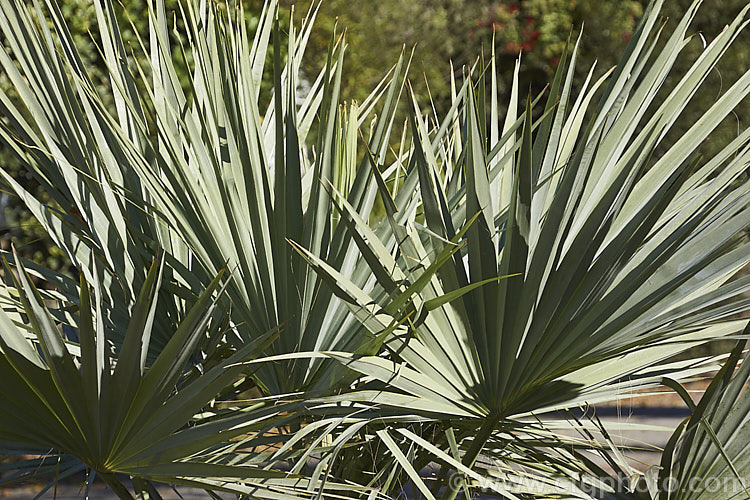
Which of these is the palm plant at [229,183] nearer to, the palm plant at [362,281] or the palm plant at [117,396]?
the palm plant at [362,281]

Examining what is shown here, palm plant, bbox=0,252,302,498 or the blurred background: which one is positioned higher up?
the blurred background

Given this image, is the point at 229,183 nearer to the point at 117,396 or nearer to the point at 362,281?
the point at 362,281

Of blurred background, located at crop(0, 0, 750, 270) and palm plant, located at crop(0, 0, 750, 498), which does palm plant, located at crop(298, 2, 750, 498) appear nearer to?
palm plant, located at crop(0, 0, 750, 498)

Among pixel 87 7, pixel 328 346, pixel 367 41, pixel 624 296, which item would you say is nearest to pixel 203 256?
pixel 328 346

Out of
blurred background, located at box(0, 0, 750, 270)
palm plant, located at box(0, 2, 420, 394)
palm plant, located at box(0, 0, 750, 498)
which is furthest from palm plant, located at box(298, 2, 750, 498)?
blurred background, located at box(0, 0, 750, 270)

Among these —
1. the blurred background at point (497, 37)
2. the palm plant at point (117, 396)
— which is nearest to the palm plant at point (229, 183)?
the palm plant at point (117, 396)

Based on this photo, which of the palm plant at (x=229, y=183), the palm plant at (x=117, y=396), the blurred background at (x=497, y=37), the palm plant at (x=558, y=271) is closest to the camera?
the palm plant at (x=117, y=396)

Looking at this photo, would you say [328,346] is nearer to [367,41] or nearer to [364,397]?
[364,397]

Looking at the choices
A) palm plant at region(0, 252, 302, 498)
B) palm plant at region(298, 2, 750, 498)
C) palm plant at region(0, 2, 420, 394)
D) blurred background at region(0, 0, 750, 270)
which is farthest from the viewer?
blurred background at region(0, 0, 750, 270)

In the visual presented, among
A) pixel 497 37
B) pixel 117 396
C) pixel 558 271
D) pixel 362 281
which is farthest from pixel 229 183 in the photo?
pixel 497 37

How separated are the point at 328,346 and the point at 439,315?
0.33m

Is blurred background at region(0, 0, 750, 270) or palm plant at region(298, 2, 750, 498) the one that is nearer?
palm plant at region(298, 2, 750, 498)

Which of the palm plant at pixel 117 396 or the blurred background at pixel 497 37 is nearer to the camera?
the palm plant at pixel 117 396

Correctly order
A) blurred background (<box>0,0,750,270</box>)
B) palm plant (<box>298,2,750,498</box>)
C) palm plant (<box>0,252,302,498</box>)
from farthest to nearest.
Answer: blurred background (<box>0,0,750,270</box>)
palm plant (<box>298,2,750,498</box>)
palm plant (<box>0,252,302,498</box>)
